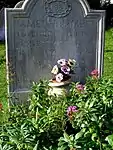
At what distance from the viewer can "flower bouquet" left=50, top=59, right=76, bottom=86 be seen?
16.3 ft

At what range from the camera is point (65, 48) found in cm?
516

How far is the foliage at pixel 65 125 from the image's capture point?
7.85ft

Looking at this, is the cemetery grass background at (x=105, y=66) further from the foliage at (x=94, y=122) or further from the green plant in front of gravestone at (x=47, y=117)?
the foliage at (x=94, y=122)

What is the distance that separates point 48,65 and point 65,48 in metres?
0.29

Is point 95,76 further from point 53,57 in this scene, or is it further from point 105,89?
point 53,57

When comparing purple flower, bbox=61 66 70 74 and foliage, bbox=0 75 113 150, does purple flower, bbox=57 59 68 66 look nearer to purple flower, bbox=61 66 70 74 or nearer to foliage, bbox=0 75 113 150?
purple flower, bbox=61 66 70 74

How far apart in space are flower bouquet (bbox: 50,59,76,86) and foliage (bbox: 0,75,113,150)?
129cm

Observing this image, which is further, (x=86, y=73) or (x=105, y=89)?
(x=86, y=73)

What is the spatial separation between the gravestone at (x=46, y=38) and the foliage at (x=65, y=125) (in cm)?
138

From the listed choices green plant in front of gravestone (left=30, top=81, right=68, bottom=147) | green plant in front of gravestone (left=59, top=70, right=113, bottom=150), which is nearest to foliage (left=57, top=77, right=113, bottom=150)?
green plant in front of gravestone (left=59, top=70, right=113, bottom=150)

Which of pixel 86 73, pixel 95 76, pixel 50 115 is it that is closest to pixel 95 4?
pixel 86 73

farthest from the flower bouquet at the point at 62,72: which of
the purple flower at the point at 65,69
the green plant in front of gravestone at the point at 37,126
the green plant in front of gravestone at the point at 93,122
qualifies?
the green plant in front of gravestone at the point at 93,122

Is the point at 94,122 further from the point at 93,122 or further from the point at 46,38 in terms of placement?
the point at 46,38

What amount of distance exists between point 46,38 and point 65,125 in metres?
2.13
